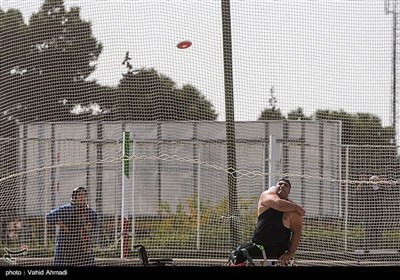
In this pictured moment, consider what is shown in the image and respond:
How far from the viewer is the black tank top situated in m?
6.52

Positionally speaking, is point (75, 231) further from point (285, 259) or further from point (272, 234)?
point (285, 259)

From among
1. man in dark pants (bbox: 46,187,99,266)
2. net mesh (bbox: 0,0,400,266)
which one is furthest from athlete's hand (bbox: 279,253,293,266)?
man in dark pants (bbox: 46,187,99,266)

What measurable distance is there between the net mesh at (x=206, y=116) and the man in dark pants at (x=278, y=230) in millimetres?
621

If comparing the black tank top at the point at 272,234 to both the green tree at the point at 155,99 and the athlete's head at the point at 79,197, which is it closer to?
the green tree at the point at 155,99

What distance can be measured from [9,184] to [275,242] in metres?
2.36

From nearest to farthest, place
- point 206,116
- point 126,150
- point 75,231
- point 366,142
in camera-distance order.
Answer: point 75,231 < point 206,116 < point 366,142 < point 126,150

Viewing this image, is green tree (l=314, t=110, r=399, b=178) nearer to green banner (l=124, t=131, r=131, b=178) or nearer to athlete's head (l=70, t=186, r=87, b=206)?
green banner (l=124, t=131, r=131, b=178)

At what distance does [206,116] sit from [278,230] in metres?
1.19

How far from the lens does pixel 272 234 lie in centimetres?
654

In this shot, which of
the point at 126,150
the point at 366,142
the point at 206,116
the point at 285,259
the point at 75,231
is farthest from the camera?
the point at 126,150

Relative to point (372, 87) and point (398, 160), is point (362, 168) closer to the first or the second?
point (398, 160)

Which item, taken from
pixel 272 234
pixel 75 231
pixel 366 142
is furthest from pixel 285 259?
pixel 75 231

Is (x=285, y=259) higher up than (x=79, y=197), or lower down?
lower down

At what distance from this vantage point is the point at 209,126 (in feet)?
24.6
